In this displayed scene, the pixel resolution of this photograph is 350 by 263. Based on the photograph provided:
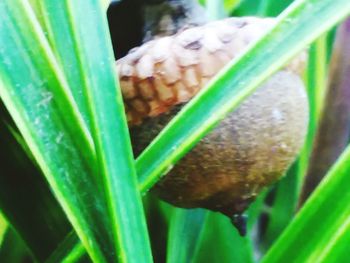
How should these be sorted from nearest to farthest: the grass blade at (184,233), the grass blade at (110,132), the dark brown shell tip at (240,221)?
the grass blade at (110,132) < the dark brown shell tip at (240,221) < the grass blade at (184,233)

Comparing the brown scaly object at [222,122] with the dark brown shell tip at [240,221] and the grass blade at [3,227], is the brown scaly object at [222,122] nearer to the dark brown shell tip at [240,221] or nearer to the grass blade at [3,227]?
the dark brown shell tip at [240,221]

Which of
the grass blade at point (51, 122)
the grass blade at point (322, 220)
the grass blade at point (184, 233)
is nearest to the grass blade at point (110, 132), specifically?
the grass blade at point (51, 122)

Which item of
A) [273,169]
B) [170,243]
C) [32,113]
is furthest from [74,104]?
[170,243]

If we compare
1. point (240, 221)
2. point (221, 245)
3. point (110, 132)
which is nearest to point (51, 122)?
point (110, 132)

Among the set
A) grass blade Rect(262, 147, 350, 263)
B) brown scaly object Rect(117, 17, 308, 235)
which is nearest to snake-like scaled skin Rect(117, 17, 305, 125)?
brown scaly object Rect(117, 17, 308, 235)

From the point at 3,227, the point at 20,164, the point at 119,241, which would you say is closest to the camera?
the point at 119,241

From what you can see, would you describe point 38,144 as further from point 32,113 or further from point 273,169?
point 273,169

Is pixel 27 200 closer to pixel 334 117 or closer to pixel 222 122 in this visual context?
pixel 222 122
